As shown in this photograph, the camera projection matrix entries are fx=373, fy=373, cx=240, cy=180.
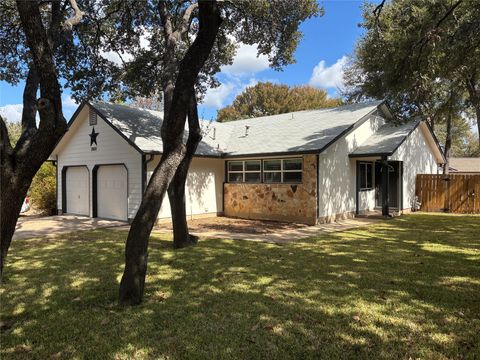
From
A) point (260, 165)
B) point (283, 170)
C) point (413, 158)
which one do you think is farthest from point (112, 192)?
point (413, 158)

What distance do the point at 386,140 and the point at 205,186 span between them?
338 inches

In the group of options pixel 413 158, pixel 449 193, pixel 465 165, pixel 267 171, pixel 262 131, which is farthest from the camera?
pixel 465 165

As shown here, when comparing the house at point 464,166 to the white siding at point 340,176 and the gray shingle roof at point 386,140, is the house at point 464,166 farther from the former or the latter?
the white siding at point 340,176

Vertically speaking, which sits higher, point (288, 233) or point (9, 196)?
point (9, 196)

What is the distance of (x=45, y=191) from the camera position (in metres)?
19.8

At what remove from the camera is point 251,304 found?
210 inches

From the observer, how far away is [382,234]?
11.8 meters

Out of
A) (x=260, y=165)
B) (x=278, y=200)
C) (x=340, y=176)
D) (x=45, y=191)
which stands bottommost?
(x=278, y=200)

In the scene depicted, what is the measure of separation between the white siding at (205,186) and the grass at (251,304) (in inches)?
274

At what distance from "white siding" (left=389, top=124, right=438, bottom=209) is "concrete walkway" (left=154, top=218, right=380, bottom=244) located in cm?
496

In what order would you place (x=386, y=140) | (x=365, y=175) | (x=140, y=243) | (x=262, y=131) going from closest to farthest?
1. (x=140, y=243)
2. (x=386, y=140)
3. (x=365, y=175)
4. (x=262, y=131)

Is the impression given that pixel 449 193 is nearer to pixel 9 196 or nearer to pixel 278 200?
pixel 278 200

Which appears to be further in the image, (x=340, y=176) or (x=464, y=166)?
(x=464, y=166)

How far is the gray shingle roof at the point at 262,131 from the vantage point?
15.1 metres
